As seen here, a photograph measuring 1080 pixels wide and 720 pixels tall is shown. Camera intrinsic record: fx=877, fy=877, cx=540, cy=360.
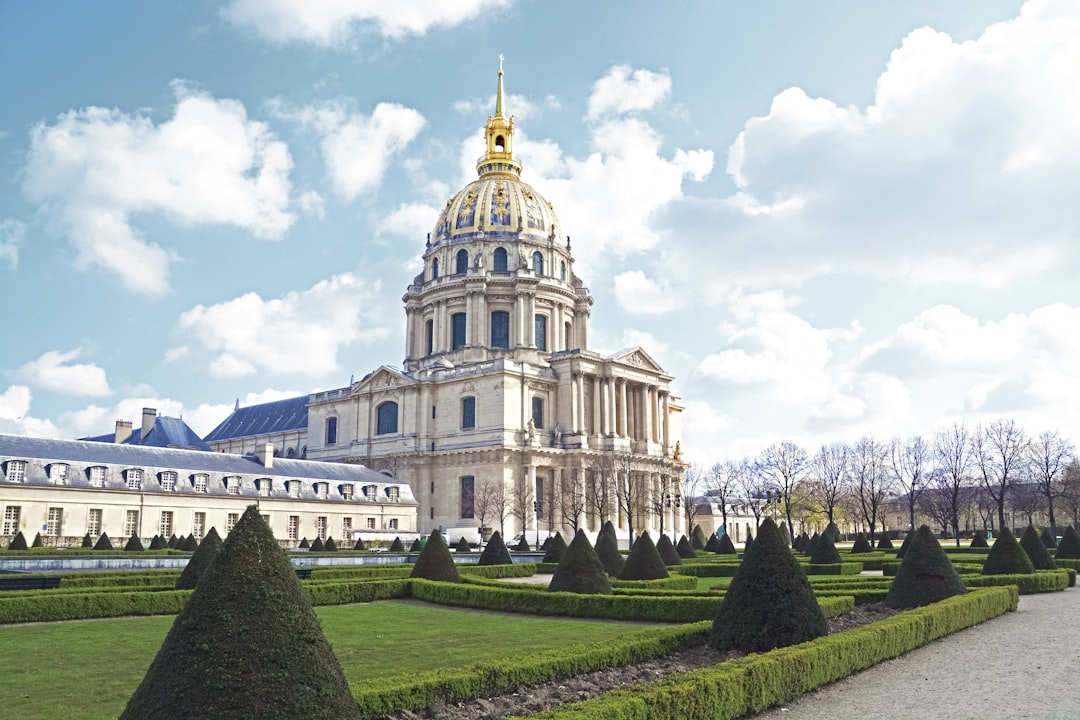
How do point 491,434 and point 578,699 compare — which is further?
point 491,434

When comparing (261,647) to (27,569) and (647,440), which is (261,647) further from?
(647,440)

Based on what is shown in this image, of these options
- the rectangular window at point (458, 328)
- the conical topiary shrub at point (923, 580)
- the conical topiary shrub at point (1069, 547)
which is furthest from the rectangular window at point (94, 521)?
the conical topiary shrub at point (1069, 547)

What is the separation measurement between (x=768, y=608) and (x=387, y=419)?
208 feet

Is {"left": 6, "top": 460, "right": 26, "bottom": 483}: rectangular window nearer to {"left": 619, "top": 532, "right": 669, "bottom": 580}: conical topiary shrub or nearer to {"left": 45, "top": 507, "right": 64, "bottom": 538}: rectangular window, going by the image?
{"left": 45, "top": 507, "right": 64, "bottom": 538}: rectangular window

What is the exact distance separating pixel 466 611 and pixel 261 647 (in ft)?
46.3

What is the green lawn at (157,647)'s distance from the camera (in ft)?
30.7

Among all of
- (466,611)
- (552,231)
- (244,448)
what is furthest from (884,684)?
(244,448)

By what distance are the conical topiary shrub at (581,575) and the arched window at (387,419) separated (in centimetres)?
5327

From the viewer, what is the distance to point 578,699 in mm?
9164

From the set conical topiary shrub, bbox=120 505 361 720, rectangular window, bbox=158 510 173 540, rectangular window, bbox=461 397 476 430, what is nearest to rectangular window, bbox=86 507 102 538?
rectangular window, bbox=158 510 173 540

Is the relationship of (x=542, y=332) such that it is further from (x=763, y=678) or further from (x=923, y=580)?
(x=763, y=678)

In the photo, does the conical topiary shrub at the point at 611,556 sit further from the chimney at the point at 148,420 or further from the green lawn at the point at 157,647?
the chimney at the point at 148,420

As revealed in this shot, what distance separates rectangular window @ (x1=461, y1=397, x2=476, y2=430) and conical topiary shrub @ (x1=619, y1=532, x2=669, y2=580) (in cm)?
4380

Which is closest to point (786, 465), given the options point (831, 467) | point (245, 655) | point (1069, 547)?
point (831, 467)
